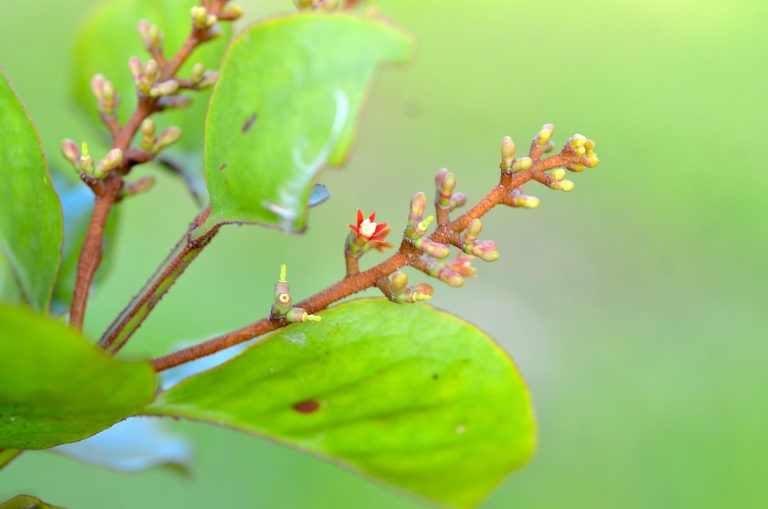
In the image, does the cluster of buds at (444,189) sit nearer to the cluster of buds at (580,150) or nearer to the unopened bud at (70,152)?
the cluster of buds at (580,150)

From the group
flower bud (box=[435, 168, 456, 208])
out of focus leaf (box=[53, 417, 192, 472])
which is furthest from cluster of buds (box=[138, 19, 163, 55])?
out of focus leaf (box=[53, 417, 192, 472])

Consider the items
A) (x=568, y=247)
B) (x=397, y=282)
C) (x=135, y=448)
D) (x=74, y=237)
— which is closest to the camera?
(x=397, y=282)

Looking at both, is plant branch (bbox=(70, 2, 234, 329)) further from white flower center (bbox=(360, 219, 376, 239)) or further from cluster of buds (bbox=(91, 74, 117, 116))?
white flower center (bbox=(360, 219, 376, 239))

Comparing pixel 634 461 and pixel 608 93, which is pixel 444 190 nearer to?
pixel 634 461

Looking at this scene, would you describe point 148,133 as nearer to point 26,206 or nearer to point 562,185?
point 26,206

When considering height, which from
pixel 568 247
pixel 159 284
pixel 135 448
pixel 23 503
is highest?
pixel 159 284

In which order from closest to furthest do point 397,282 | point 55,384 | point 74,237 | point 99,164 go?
point 55,384
point 397,282
point 99,164
point 74,237

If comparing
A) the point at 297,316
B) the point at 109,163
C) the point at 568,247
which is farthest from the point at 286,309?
the point at 568,247
